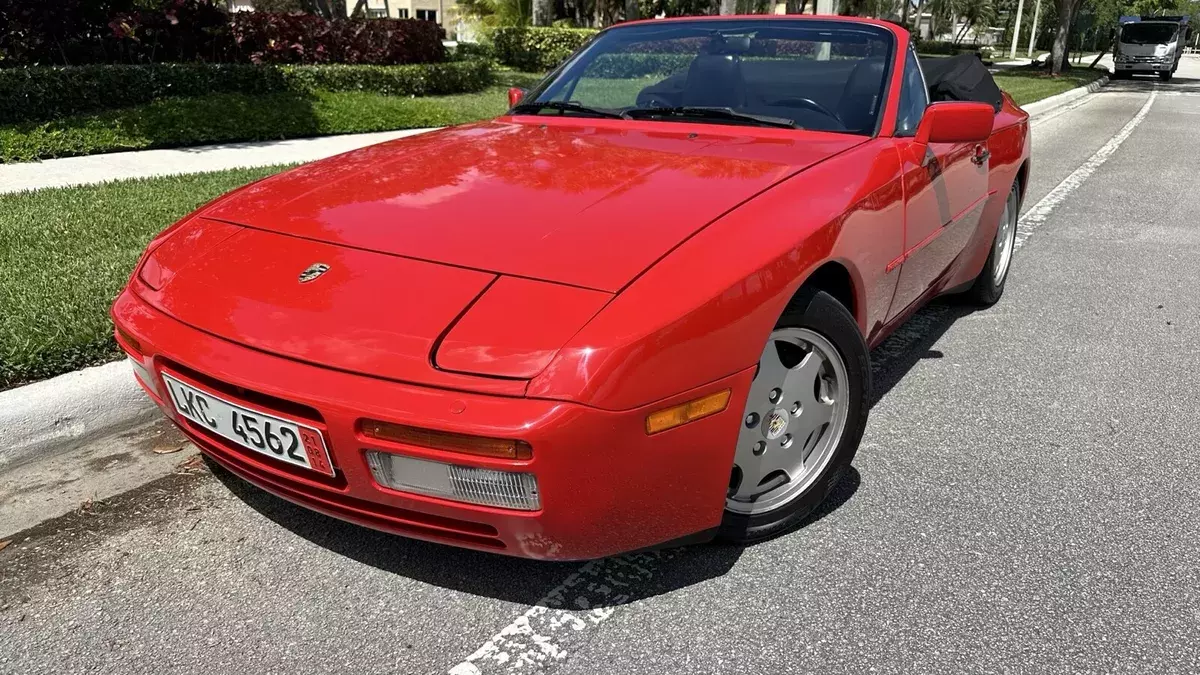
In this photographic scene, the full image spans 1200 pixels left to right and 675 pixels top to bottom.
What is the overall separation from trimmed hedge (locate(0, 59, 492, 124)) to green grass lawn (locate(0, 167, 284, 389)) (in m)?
2.92

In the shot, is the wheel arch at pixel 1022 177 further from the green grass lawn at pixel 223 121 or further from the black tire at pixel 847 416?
the green grass lawn at pixel 223 121

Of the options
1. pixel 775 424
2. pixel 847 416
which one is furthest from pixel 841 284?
pixel 775 424

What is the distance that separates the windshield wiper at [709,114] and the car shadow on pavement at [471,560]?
1226 mm

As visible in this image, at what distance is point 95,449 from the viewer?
9.35 ft

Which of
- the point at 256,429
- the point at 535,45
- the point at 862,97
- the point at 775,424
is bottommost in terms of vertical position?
the point at 775,424

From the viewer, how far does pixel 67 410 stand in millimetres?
2820

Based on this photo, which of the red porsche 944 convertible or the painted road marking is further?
the painted road marking

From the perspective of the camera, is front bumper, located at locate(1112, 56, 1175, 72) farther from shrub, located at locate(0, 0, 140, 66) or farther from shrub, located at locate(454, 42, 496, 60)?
shrub, located at locate(0, 0, 140, 66)

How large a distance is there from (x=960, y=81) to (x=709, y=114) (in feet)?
6.31

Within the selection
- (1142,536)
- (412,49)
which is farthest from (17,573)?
(412,49)

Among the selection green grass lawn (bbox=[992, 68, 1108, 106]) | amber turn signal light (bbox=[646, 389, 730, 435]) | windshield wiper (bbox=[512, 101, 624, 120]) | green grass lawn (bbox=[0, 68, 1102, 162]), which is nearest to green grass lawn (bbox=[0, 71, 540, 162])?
green grass lawn (bbox=[0, 68, 1102, 162])

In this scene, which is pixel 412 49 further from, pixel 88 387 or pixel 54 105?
pixel 88 387

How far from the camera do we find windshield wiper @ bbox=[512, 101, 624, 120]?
3.25m

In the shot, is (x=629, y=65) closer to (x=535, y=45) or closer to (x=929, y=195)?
(x=929, y=195)
